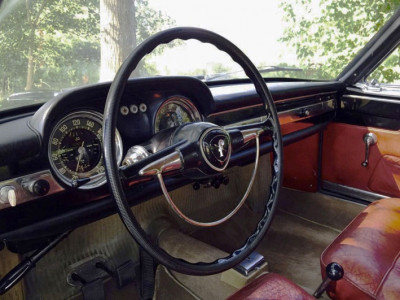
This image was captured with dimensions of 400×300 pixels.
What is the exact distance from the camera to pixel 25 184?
47.4 inches

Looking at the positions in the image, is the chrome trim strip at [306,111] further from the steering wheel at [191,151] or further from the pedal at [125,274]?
the pedal at [125,274]

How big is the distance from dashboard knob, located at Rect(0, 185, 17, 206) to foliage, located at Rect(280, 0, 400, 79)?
2012mm

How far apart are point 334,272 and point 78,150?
96 cm

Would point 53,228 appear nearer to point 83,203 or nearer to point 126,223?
point 83,203

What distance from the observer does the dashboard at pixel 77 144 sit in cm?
121

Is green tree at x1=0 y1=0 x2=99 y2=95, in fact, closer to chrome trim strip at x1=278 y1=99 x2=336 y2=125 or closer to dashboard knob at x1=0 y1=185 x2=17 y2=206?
dashboard knob at x1=0 y1=185 x2=17 y2=206

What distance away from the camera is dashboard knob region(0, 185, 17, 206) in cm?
114

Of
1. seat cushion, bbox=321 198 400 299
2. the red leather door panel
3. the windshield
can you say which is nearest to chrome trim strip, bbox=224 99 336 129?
the red leather door panel

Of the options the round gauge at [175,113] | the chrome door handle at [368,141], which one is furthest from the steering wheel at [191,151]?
the chrome door handle at [368,141]

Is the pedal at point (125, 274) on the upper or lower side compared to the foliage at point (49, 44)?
lower

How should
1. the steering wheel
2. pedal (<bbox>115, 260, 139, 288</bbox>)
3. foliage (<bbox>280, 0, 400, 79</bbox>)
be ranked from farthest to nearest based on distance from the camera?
foliage (<bbox>280, 0, 400, 79</bbox>)
pedal (<bbox>115, 260, 139, 288</bbox>)
the steering wheel

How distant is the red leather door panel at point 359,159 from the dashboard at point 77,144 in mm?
1094

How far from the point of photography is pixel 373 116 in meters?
2.38

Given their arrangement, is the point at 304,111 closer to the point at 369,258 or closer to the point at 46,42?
the point at 369,258
